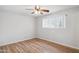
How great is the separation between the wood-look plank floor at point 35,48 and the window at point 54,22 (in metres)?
0.28

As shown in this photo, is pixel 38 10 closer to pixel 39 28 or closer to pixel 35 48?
pixel 39 28

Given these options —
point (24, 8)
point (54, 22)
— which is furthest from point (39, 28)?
point (24, 8)

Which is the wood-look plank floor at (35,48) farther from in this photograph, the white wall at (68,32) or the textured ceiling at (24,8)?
the textured ceiling at (24,8)

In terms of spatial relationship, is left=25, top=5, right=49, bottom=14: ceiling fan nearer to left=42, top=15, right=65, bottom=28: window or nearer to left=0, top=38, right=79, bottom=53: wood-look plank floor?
left=42, top=15, right=65, bottom=28: window

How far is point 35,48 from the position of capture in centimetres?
143

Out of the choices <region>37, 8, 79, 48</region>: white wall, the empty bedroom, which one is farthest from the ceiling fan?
<region>37, 8, 79, 48</region>: white wall

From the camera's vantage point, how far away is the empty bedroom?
1.37 metres

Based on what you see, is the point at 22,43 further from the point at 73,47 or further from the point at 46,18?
the point at 73,47

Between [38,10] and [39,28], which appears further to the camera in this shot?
[39,28]

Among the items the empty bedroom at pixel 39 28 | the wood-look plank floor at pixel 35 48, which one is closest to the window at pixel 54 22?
the empty bedroom at pixel 39 28

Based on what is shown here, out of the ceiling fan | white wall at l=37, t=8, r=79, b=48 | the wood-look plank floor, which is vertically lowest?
the wood-look plank floor

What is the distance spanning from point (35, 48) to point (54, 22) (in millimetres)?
521

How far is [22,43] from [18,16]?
439 mm
